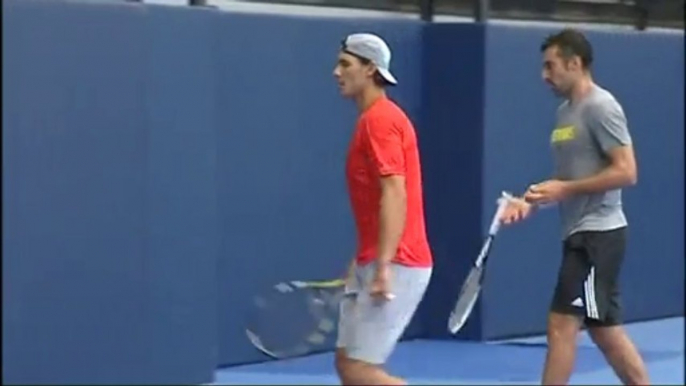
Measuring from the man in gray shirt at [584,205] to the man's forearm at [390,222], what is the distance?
37.0 inches

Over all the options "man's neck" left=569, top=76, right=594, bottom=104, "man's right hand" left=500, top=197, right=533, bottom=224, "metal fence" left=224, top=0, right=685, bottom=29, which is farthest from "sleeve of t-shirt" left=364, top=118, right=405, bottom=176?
"metal fence" left=224, top=0, right=685, bottom=29

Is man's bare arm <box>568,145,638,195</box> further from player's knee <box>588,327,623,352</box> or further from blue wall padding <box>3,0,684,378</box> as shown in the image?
blue wall padding <box>3,0,684,378</box>

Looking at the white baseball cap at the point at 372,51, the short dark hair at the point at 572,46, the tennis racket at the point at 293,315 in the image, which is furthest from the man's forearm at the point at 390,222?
the short dark hair at the point at 572,46

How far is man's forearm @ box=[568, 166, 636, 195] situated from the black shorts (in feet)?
0.74

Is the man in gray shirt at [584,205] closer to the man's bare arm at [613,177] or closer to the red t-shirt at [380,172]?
the man's bare arm at [613,177]

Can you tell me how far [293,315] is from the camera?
25.0 ft

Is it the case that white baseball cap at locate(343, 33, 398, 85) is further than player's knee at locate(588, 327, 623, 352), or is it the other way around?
player's knee at locate(588, 327, 623, 352)

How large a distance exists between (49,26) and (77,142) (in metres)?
0.60

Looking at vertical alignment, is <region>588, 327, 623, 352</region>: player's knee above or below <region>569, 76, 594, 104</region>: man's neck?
below

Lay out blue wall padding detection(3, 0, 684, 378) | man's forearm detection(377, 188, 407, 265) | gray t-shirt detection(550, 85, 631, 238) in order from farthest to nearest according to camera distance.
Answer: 1. blue wall padding detection(3, 0, 684, 378)
2. gray t-shirt detection(550, 85, 631, 238)
3. man's forearm detection(377, 188, 407, 265)

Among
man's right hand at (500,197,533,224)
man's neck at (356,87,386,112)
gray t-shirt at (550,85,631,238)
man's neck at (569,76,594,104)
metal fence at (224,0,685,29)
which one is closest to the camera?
man's neck at (356,87,386,112)

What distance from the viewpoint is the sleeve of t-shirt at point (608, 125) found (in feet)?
24.9

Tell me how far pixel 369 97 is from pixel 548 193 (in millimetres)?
1029

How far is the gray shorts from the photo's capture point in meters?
6.84
